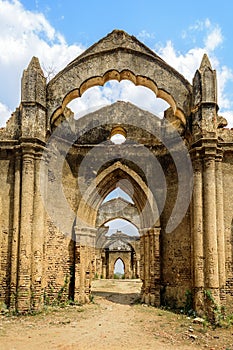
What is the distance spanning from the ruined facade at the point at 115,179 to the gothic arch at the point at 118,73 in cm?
3

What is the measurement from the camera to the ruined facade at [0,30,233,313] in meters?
11.8

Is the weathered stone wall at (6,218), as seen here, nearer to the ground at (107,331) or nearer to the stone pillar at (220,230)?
the ground at (107,331)

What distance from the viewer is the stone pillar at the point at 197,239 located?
1153cm

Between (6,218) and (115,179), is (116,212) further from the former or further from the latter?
(6,218)

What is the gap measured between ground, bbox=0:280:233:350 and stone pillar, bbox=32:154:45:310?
22.1 inches

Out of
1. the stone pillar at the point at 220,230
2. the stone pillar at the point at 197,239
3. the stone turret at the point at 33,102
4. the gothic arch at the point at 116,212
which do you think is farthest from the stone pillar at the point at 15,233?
the gothic arch at the point at 116,212

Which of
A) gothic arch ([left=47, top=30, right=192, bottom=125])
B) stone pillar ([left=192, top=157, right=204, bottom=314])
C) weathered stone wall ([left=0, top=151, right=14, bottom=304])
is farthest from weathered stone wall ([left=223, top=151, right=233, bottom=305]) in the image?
weathered stone wall ([left=0, top=151, right=14, bottom=304])

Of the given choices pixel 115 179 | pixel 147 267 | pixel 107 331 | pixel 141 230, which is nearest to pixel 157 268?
pixel 147 267

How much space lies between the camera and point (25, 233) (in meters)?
11.8

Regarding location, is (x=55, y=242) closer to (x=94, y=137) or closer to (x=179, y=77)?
(x=94, y=137)

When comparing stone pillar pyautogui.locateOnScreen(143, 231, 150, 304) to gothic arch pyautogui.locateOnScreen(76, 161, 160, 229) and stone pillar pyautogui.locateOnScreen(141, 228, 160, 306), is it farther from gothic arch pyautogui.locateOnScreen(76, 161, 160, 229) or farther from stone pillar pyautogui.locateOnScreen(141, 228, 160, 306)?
gothic arch pyautogui.locateOnScreen(76, 161, 160, 229)

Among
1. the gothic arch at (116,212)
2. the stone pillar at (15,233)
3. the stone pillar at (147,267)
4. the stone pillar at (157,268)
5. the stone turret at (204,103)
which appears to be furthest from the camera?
the gothic arch at (116,212)

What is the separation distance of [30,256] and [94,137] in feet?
18.5

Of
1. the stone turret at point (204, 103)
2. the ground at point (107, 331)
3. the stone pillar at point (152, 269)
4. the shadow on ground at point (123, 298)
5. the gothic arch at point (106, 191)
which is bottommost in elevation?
the shadow on ground at point (123, 298)
